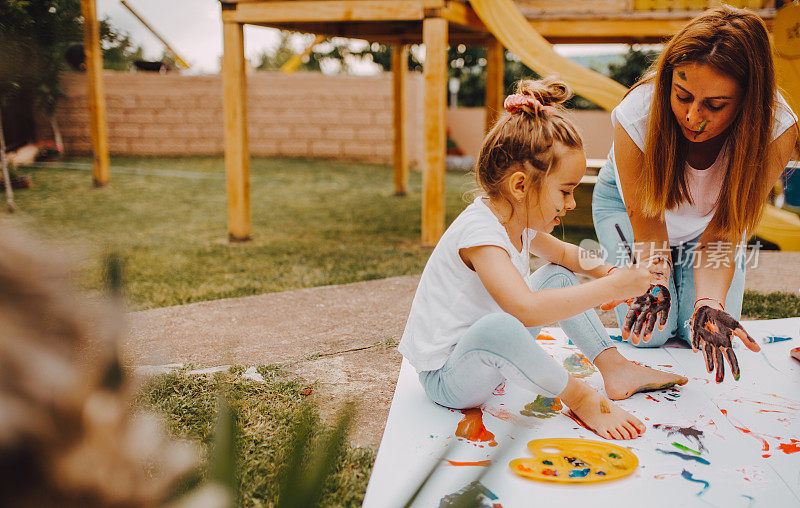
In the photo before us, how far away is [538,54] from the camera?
12.7 ft

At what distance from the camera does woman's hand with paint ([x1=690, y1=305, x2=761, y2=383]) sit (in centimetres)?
171

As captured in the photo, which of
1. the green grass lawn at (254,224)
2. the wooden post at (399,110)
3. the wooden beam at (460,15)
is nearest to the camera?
the green grass lawn at (254,224)

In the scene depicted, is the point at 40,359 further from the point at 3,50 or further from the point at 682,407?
the point at 682,407

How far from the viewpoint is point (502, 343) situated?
152 centimetres

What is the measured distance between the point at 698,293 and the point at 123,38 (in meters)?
2.00

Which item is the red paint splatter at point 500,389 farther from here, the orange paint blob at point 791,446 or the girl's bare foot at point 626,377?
the orange paint blob at point 791,446

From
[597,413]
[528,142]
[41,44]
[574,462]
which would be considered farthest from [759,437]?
[41,44]

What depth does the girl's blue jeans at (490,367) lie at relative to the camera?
1.52 m

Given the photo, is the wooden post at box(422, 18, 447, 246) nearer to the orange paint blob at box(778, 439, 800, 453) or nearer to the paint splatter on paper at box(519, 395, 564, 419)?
the paint splatter on paper at box(519, 395, 564, 419)

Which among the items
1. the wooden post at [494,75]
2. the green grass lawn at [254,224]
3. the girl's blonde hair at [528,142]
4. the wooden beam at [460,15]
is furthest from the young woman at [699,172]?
the wooden post at [494,75]

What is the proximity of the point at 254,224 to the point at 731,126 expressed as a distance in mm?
3669

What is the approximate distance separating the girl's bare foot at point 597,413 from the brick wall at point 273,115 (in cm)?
792

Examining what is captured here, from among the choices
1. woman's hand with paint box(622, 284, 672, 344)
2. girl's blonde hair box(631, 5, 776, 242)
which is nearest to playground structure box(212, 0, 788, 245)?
girl's blonde hair box(631, 5, 776, 242)

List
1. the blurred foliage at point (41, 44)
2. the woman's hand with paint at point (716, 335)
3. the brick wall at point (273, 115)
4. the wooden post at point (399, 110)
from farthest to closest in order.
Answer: the brick wall at point (273, 115)
the wooden post at point (399, 110)
the woman's hand with paint at point (716, 335)
the blurred foliage at point (41, 44)
